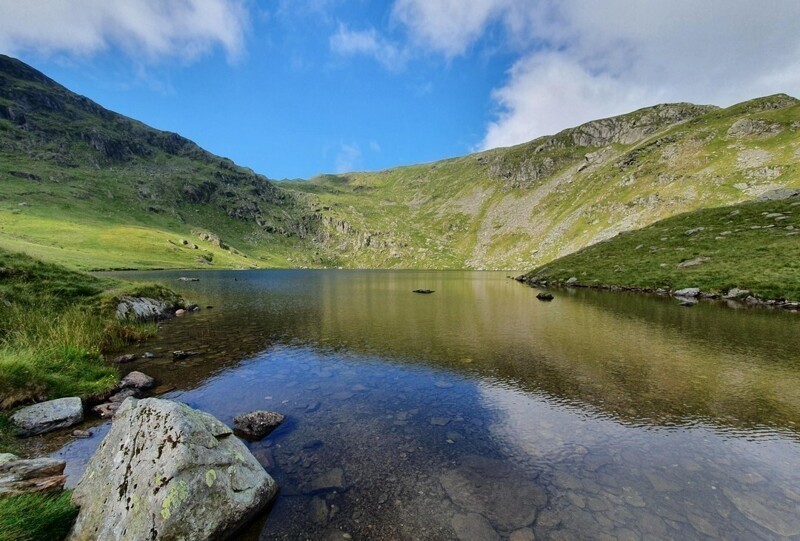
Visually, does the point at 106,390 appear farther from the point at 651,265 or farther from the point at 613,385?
the point at 651,265

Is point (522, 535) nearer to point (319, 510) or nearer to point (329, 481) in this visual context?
point (319, 510)

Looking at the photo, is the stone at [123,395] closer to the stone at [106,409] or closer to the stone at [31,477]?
the stone at [106,409]

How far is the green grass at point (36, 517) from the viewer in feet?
21.2

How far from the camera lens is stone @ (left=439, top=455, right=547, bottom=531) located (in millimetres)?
9180

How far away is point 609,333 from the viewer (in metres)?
30.6

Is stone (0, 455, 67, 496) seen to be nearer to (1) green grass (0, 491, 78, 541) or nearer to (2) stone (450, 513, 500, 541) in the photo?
(1) green grass (0, 491, 78, 541)

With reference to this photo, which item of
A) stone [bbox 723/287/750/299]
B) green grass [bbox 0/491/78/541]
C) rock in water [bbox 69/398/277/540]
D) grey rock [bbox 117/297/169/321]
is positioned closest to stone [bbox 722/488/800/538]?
rock in water [bbox 69/398/277/540]

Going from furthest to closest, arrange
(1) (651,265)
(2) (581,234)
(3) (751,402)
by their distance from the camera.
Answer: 1. (2) (581,234)
2. (1) (651,265)
3. (3) (751,402)

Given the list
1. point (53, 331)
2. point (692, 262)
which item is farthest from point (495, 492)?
point (692, 262)

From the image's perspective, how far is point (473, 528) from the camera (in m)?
8.81

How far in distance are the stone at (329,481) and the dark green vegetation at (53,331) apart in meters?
13.2

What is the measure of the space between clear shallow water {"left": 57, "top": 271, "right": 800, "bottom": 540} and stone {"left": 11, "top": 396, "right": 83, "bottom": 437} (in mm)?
1920

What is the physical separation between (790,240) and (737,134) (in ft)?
612

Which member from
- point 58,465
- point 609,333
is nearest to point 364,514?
point 58,465
